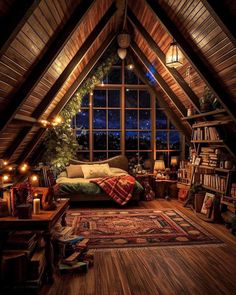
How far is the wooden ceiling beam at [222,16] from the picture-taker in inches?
110

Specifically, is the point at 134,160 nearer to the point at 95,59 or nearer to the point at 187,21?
the point at 95,59

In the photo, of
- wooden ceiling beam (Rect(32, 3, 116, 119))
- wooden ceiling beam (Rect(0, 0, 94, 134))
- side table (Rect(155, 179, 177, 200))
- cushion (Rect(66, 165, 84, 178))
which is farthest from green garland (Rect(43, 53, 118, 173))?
wooden ceiling beam (Rect(0, 0, 94, 134))

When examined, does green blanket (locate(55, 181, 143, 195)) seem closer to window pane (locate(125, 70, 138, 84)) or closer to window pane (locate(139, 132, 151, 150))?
window pane (locate(139, 132, 151, 150))

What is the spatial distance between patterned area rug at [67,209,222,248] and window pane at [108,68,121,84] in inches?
145

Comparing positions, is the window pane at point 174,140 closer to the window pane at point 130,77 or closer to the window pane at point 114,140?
the window pane at point 114,140

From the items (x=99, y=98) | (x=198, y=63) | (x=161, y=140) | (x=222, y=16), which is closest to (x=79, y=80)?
(x=99, y=98)

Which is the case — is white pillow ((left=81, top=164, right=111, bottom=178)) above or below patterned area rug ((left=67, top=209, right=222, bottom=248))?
above

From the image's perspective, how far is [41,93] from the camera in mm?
4340

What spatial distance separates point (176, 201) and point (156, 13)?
414 centimetres

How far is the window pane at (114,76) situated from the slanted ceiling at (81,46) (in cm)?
152

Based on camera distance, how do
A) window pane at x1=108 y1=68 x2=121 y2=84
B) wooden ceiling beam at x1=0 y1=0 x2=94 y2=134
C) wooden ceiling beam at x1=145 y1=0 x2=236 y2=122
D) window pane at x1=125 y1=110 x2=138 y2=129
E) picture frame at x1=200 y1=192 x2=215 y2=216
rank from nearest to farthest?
wooden ceiling beam at x1=0 y1=0 x2=94 y2=134, wooden ceiling beam at x1=145 y1=0 x2=236 y2=122, picture frame at x1=200 y1=192 x2=215 y2=216, window pane at x1=108 y1=68 x2=121 y2=84, window pane at x1=125 y1=110 x2=138 y2=129

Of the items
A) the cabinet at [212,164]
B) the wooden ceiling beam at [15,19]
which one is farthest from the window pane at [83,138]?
the wooden ceiling beam at [15,19]

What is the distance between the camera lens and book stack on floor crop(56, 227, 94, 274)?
2883mm

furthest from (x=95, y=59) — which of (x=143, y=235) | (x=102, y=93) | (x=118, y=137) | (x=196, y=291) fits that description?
(x=196, y=291)
